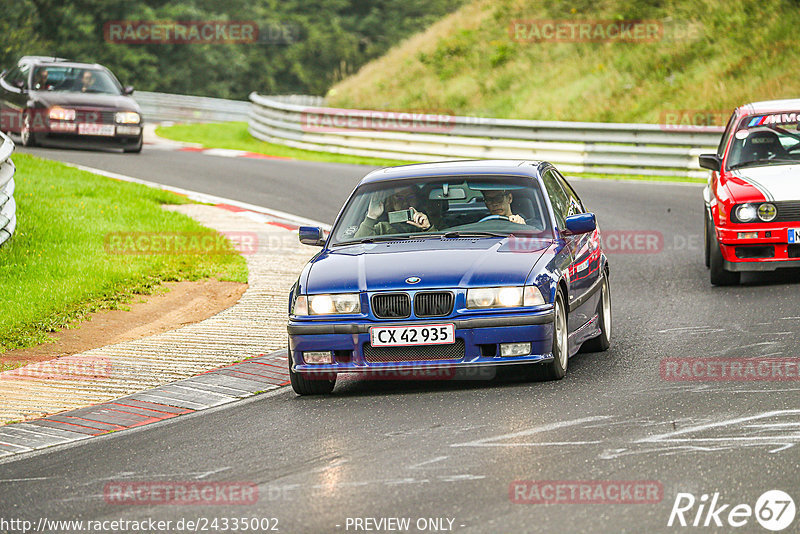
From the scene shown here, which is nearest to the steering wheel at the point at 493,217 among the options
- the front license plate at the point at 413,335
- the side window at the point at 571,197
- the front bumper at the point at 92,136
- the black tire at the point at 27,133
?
the side window at the point at 571,197

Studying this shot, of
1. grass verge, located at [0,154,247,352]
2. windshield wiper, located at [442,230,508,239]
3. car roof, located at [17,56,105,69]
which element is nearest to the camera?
windshield wiper, located at [442,230,508,239]

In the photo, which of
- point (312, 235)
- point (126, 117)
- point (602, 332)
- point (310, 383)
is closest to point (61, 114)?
point (126, 117)

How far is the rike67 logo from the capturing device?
17.2ft

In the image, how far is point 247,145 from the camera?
102 feet

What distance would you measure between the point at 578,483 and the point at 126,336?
5.91 m

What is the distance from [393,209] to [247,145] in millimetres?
22223

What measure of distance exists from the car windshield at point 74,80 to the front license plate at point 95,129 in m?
1.08

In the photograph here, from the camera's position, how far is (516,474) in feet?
19.9

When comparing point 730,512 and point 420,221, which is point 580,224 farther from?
point 730,512

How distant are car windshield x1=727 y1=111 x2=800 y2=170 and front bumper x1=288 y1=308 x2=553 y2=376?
5713mm

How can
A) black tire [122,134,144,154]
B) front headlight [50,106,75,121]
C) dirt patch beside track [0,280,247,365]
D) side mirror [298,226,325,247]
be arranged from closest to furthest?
side mirror [298,226,325,247] → dirt patch beside track [0,280,247,365] → front headlight [50,106,75,121] → black tire [122,134,144,154]

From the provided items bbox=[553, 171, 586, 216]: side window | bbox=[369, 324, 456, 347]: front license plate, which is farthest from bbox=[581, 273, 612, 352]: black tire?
bbox=[369, 324, 456, 347]: front license plate

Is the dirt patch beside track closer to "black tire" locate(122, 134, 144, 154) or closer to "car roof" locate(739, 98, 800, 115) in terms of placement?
"car roof" locate(739, 98, 800, 115)

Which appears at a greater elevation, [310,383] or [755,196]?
[755,196]
